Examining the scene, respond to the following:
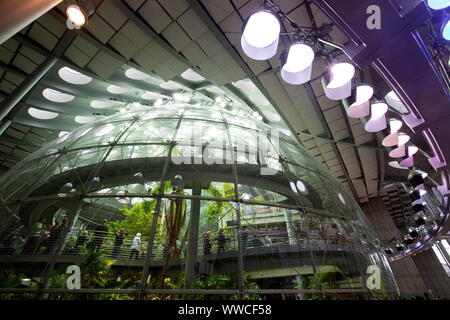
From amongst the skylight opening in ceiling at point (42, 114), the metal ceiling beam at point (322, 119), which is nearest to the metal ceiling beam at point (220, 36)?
the metal ceiling beam at point (322, 119)

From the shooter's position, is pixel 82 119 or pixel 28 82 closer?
pixel 28 82

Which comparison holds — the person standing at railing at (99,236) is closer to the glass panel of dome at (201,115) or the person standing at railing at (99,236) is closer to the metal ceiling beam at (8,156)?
the glass panel of dome at (201,115)

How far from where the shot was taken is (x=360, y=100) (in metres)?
4.14

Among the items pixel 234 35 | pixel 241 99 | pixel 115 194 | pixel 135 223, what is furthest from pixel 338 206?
pixel 241 99

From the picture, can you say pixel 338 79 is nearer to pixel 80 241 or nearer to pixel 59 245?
pixel 80 241

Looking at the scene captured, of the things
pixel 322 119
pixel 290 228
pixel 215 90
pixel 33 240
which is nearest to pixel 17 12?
pixel 33 240

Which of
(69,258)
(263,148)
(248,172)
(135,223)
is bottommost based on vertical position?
(69,258)

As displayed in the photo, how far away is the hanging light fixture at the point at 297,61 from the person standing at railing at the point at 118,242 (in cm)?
412

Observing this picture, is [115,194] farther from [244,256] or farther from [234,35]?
[234,35]

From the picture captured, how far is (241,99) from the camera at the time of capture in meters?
12.4

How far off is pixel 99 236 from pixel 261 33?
4.37 metres

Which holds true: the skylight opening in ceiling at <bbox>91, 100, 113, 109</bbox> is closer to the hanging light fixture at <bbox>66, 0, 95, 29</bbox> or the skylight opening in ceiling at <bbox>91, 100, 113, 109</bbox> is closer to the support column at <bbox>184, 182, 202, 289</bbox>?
the hanging light fixture at <bbox>66, 0, 95, 29</bbox>

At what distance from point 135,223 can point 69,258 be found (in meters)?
1.12

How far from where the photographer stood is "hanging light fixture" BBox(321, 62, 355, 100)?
11.7ft
